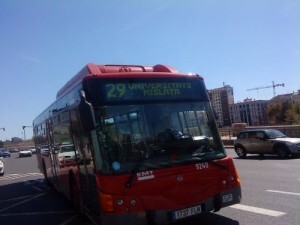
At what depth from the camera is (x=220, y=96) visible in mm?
91688

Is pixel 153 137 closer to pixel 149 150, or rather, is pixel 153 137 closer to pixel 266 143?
pixel 149 150

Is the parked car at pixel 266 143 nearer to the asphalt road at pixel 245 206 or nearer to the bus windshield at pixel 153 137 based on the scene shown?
the asphalt road at pixel 245 206

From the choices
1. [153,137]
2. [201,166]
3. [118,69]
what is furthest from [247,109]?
[153,137]

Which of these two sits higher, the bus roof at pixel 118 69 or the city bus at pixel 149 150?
the bus roof at pixel 118 69

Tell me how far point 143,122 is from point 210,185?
1516 millimetres

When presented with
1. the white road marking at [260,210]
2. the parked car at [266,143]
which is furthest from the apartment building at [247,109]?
the white road marking at [260,210]

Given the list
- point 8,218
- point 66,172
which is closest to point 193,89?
point 66,172

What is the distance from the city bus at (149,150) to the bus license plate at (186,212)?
0.02 metres

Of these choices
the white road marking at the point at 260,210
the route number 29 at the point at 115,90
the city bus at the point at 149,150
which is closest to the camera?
the city bus at the point at 149,150

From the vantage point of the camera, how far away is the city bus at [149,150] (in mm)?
6074

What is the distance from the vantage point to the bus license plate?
622cm

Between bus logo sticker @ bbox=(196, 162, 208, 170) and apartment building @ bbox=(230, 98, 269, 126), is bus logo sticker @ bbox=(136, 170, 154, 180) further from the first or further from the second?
apartment building @ bbox=(230, 98, 269, 126)

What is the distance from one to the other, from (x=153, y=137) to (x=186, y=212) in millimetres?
1280

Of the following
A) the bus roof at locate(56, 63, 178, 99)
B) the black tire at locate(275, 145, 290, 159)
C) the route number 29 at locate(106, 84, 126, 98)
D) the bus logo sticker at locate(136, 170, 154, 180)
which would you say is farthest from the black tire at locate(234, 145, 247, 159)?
the bus logo sticker at locate(136, 170, 154, 180)
